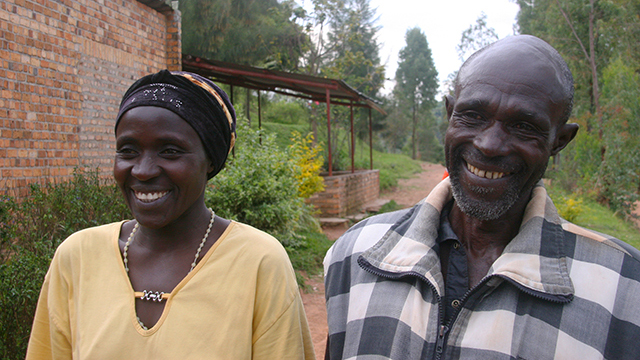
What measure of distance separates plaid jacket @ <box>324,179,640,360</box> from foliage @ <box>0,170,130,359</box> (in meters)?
1.96

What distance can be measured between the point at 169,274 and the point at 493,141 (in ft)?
3.63

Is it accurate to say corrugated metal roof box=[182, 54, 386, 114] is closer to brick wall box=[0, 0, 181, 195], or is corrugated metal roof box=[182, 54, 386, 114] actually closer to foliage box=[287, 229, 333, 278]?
brick wall box=[0, 0, 181, 195]

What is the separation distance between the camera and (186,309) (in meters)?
1.42

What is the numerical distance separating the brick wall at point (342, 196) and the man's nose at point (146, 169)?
8.35m

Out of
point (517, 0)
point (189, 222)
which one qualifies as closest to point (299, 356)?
point (189, 222)

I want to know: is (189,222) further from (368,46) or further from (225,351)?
(368,46)

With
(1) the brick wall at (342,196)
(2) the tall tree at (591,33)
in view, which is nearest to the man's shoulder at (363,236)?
(1) the brick wall at (342,196)

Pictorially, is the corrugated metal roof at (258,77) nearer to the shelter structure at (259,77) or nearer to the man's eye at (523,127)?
the shelter structure at (259,77)

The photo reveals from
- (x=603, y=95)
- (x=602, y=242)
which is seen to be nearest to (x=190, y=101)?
(x=602, y=242)

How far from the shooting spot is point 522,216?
150cm

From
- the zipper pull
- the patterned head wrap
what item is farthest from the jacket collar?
the patterned head wrap

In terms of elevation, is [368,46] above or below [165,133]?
above

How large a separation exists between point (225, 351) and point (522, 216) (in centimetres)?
103

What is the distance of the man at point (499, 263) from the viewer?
1.25 metres
